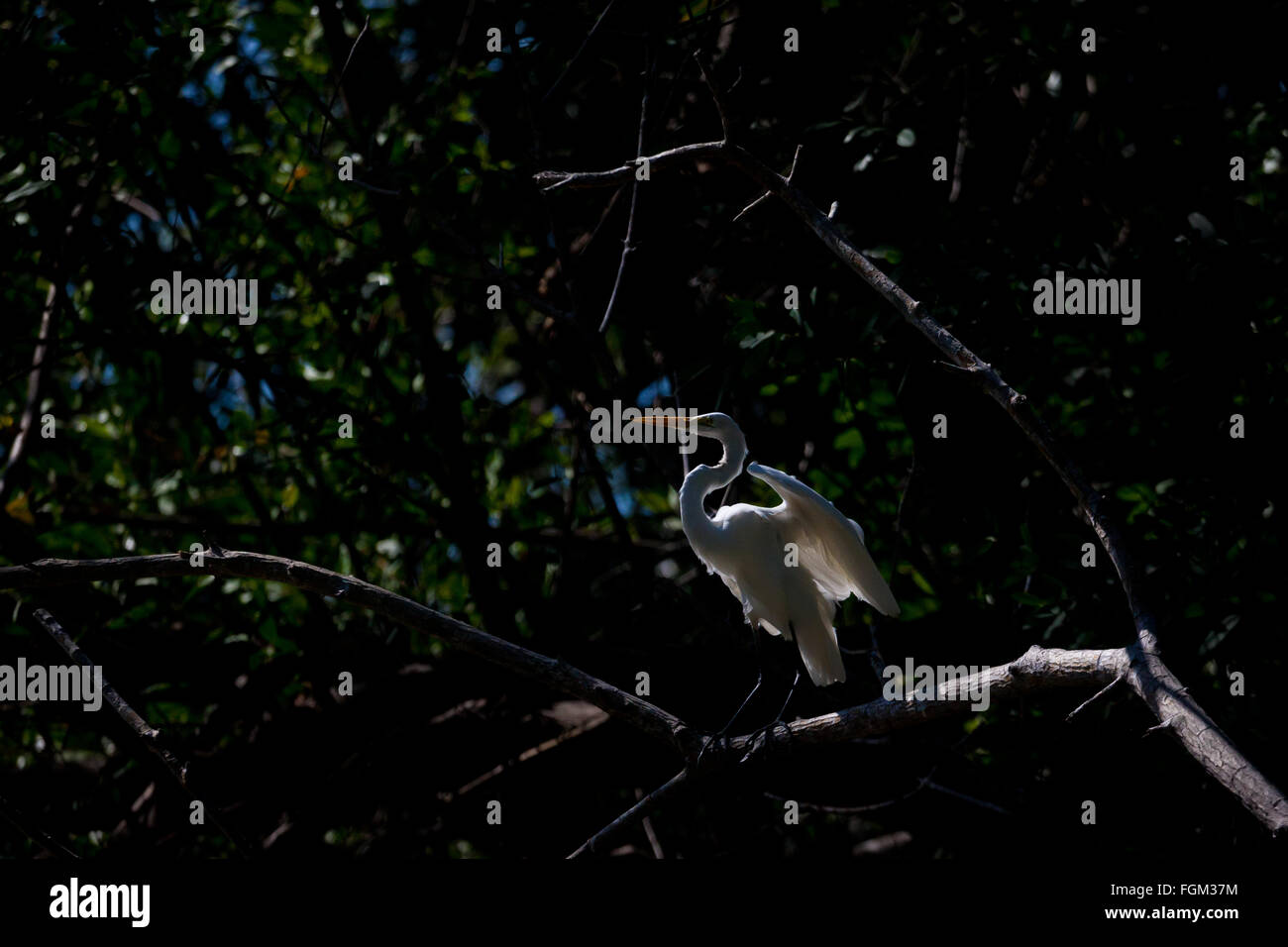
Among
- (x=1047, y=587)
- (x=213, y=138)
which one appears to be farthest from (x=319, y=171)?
(x=1047, y=587)

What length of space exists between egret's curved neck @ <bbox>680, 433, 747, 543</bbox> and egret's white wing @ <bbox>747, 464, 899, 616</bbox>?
155mm

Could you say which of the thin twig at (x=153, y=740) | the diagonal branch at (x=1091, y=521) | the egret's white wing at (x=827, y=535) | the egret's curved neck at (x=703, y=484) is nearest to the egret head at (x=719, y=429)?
the egret's curved neck at (x=703, y=484)

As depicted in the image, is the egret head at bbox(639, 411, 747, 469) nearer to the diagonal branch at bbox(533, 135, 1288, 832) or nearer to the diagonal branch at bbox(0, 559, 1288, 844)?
the diagonal branch at bbox(533, 135, 1288, 832)

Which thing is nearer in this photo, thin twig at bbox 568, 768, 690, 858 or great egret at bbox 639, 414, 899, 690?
thin twig at bbox 568, 768, 690, 858

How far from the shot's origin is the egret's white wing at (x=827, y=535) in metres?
3.88

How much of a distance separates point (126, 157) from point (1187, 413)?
4.73 metres

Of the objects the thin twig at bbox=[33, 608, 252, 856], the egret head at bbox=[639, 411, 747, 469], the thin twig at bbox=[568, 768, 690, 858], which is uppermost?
the egret head at bbox=[639, 411, 747, 469]

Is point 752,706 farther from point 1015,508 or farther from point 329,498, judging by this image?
point 329,498

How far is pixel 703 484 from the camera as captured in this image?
166 inches

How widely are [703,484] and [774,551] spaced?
14.2 inches

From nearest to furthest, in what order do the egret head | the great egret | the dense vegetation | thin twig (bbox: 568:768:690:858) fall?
thin twig (bbox: 568:768:690:858) < the great egret < the egret head < the dense vegetation

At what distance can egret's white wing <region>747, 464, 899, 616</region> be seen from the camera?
3.88 meters

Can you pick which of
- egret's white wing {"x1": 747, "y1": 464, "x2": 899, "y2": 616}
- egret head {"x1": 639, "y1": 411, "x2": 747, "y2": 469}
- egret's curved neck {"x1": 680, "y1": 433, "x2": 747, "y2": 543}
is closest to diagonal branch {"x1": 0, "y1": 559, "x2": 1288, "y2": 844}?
egret's white wing {"x1": 747, "y1": 464, "x2": 899, "y2": 616}

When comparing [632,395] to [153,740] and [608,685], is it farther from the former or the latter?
[153,740]
